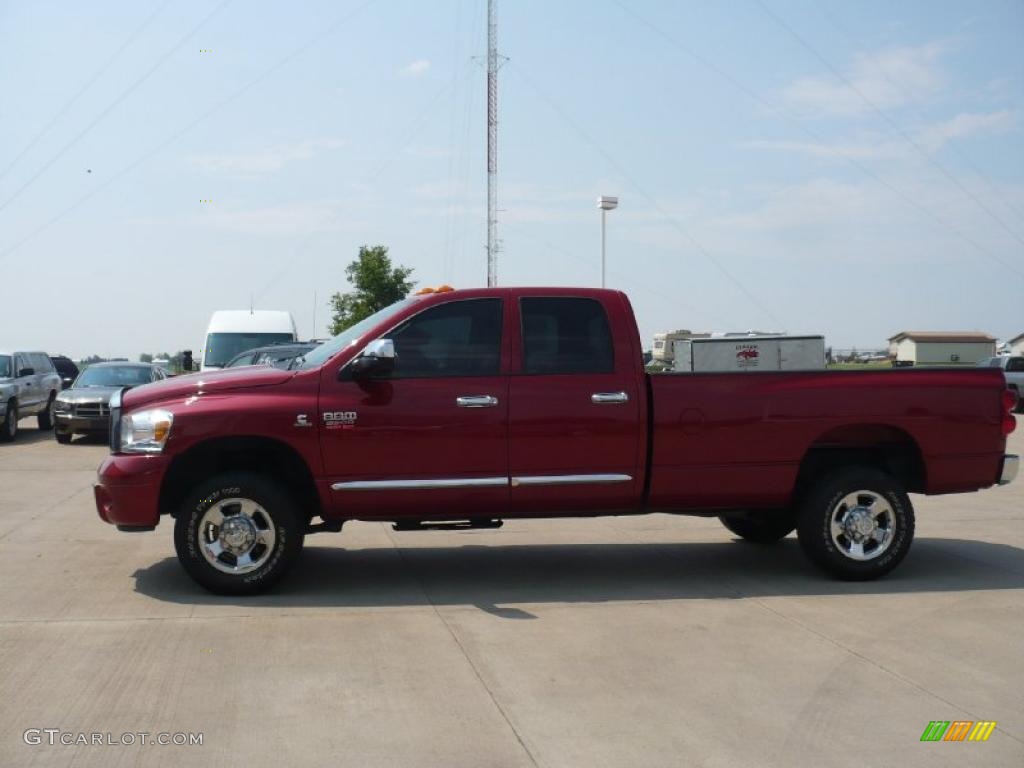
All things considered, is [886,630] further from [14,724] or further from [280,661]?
[14,724]

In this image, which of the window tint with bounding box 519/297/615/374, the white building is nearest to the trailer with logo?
the window tint with bounding box 519/297/615/374

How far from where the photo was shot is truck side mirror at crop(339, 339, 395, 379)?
7.09 m

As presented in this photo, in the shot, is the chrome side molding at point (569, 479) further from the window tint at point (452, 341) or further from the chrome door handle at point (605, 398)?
the window tint at point (452, 341)

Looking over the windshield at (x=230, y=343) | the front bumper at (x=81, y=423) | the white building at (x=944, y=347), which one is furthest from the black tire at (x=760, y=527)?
the white building at (x=944, y=347)

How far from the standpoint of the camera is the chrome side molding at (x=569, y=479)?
7.42 metres

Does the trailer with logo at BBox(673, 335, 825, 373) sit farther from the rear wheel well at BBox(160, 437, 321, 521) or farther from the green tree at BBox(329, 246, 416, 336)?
the green tree at BBox(329, 246, 416, 336)

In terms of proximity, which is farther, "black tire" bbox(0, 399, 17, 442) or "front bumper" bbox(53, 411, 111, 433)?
"black tire" bbox(0, 399, 17, 442)

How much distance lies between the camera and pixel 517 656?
5.93m

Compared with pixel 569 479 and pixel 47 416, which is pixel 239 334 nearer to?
pixel 47 416

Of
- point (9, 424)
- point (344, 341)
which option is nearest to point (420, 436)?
point (344, 341)

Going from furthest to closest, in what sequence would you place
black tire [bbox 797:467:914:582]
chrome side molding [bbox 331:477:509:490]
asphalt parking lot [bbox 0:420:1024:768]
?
black tire [bbox 797:467:914:582]
chrome side molding [bbox 331:477:509:490]
asphalt parking lot [bbox 0:420:1024:768]

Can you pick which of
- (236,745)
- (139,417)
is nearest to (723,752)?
(236,745)

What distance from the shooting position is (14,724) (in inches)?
189

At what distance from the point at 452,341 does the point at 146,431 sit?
2.11m
